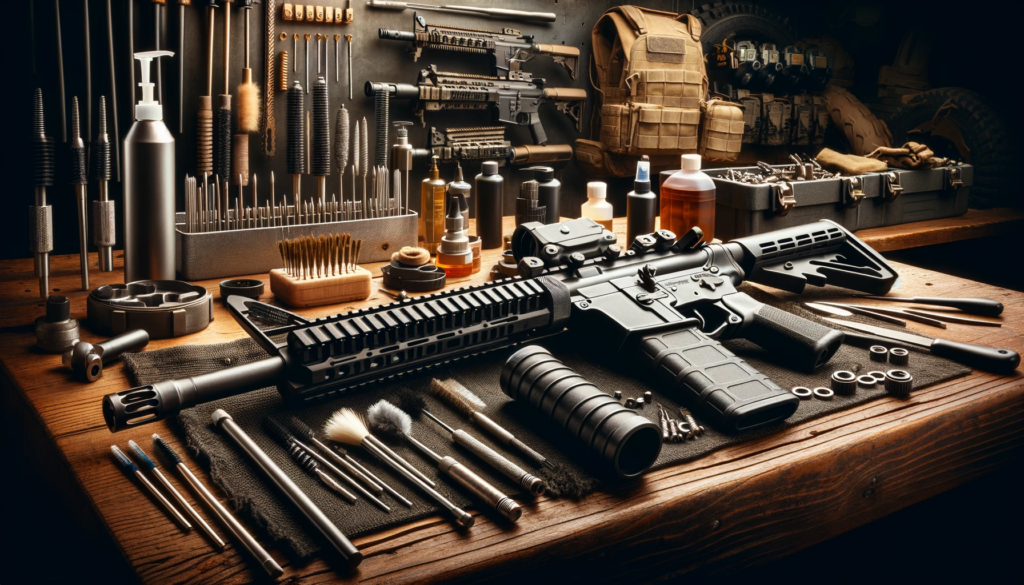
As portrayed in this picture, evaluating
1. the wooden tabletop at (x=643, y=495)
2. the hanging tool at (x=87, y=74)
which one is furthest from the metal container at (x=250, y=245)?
the hanging tool at (x=87, y=74)

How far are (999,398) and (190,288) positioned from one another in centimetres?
143

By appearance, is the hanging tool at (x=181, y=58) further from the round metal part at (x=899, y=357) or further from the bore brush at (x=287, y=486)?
the round metal part at (x=899, y=357)

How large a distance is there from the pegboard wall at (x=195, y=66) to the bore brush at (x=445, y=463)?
4.62 feet

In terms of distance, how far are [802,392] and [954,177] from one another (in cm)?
190

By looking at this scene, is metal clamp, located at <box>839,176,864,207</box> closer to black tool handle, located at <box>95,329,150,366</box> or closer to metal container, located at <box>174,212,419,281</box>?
metal container, located at <box>174,212,419,281</box>

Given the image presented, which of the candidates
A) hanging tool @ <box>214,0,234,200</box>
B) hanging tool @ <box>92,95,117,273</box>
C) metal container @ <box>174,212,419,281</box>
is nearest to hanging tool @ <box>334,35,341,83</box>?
hanging tool @ <box>214,0,234,200</box>

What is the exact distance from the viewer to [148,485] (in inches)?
35.1

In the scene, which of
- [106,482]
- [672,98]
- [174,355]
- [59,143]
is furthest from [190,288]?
[672,98]

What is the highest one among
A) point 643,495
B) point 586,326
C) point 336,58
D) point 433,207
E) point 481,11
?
point 481,11

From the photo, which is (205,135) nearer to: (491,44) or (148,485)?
(491,44)

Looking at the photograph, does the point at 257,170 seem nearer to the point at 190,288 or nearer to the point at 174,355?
the point at 190,288

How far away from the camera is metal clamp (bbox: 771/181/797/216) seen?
84.8 inches

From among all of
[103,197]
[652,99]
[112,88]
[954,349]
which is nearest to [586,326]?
[954,349]

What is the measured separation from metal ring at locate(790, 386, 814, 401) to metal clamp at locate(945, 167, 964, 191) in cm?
186
